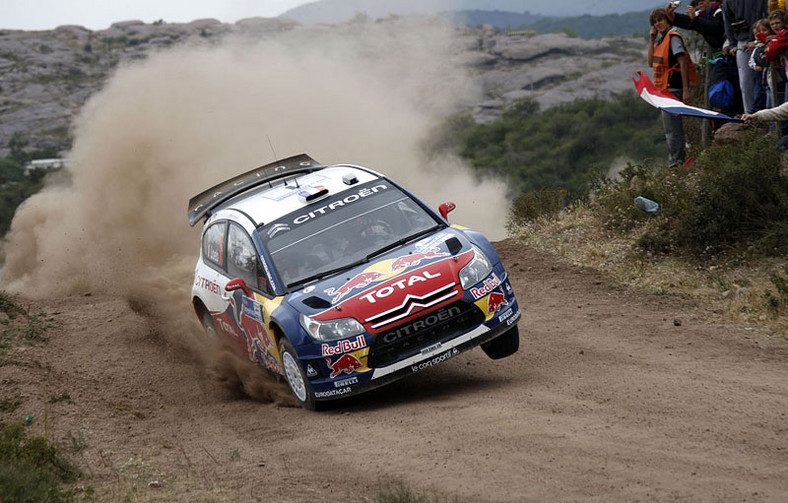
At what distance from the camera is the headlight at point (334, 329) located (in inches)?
278

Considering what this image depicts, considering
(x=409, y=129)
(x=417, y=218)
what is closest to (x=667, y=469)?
(x=417, y=218)

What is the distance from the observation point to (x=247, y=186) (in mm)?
9789

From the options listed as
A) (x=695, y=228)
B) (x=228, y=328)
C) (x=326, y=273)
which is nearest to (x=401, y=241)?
(x=326, y=273)

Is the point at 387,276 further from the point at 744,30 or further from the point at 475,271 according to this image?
the point at 744,30

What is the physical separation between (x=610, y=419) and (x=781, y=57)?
6435 mm

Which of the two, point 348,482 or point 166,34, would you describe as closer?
point 348,482

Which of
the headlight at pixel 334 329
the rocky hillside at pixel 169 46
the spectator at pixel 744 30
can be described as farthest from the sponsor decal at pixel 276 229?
the rocky hillside at pixel 169 46

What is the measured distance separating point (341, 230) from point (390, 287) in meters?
1.19

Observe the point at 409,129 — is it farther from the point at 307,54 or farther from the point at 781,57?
the point at 781,57

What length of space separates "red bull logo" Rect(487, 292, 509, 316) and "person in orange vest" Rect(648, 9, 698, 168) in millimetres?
5832

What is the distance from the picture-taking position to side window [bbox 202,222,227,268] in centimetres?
906

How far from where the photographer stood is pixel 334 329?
23.2ft

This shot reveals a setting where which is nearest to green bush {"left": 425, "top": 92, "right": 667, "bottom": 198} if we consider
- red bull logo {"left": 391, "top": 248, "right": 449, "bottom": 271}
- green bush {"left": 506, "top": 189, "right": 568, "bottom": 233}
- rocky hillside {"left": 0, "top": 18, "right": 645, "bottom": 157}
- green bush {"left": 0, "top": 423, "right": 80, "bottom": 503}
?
rocky hillside {"left": 0, "top": 18, "right": 645, "bottom": 157}

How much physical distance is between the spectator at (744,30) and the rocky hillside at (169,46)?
3607 inches
